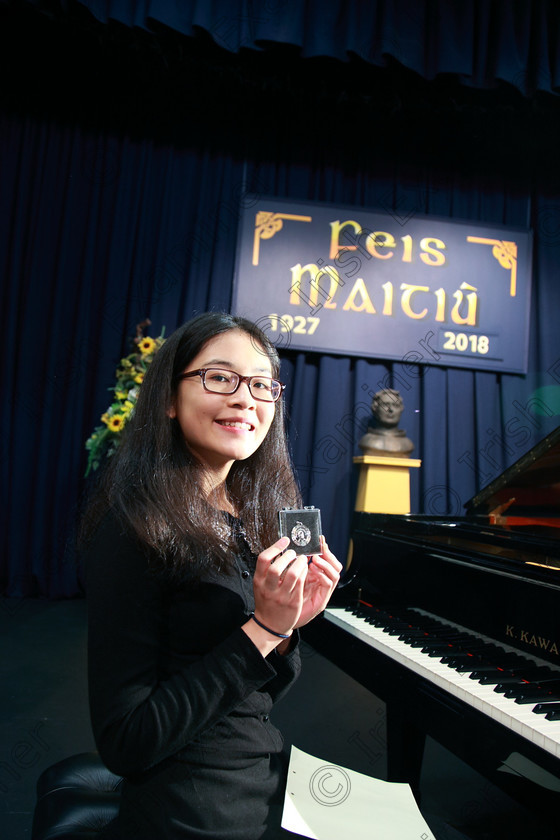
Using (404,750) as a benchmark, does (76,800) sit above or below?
above

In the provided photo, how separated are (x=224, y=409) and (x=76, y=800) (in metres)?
0.76

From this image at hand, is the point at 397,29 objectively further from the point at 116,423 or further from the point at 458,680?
the point at 458,680

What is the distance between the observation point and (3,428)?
4156 millimetres

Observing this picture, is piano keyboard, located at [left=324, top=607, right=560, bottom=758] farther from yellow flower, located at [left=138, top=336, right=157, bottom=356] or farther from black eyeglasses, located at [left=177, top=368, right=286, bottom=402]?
yellow flower, located at [left=138, top=336, right=157, bottom=356]

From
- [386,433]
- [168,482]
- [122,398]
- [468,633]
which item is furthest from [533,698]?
[122,398]

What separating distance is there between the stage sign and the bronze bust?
0.52 m

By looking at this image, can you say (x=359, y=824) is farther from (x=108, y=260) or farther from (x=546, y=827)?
(x=108, y=260)

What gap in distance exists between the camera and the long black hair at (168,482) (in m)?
0.86

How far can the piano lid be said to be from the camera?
1.78 m

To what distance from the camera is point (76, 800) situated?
1049 mm

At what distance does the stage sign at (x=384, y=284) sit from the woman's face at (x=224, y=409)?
10.6 ft

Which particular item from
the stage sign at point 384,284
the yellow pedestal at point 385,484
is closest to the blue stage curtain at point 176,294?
the stage sign at point 384,284

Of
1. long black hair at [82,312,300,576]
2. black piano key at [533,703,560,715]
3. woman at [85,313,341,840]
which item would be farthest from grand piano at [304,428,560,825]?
long black hair at [82,312,300,576]

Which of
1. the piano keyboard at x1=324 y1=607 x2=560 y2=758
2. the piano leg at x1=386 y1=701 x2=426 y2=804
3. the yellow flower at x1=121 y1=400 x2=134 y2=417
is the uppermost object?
the yellow flower at x1=121 y1=400 x2=134 y2=417
